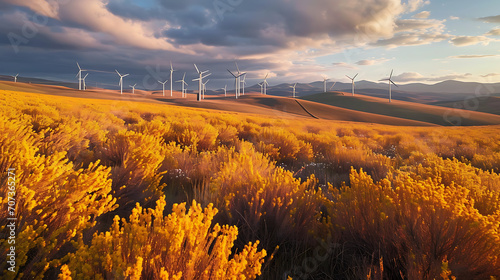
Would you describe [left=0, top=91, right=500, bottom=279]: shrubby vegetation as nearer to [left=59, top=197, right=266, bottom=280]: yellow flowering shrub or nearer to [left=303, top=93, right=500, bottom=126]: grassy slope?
[left=59, top=197, right=266, bottom=280]: yellow flowering shrub

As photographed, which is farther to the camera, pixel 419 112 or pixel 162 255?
pixel 419 112

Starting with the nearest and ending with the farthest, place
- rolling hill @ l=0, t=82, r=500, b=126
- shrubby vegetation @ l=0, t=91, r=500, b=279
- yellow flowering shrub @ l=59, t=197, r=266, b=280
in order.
A: 1. yellow flowering shrub @ l=59, t=197, r=266, b=280
2. shrubby vegetation @ l=0, t=91, r=500, b=279
3. rolling hill @ l=0, t=82, r=500, b=126

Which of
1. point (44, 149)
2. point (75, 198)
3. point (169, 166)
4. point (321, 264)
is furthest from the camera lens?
point (169, 166)

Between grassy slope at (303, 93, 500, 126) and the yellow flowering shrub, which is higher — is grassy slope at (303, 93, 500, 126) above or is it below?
above

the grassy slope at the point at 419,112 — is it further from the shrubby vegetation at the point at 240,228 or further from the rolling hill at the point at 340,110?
the shrubby vegetation at the point at 240,228

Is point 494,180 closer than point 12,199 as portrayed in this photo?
No

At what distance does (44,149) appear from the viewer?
526cm

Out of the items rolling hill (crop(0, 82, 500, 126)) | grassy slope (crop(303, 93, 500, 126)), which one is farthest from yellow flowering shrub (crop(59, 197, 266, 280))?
grassy slope (crop(303, 93, 500, 126))

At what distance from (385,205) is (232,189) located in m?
1.86

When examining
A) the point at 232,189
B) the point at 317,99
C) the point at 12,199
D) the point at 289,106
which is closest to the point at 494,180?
the point at 232,189

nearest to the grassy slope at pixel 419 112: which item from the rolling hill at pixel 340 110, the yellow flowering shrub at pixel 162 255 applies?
the rolling hill at pixel 340 110

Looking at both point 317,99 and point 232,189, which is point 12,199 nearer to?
point 232,189

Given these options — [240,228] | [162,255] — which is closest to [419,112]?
[240,228]

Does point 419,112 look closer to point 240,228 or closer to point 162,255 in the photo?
point 240,228
